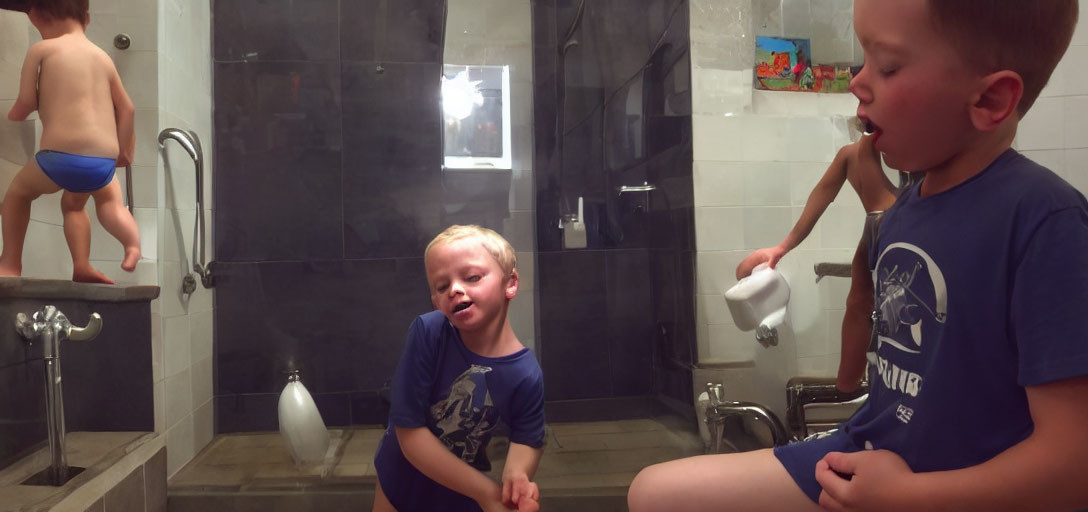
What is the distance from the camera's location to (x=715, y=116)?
1.42 m

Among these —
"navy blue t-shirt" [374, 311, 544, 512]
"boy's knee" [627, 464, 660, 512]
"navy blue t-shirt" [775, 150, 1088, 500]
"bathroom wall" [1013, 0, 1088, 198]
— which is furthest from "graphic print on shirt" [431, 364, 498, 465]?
"bathroom wall" [1013, 0, 1088, 198]

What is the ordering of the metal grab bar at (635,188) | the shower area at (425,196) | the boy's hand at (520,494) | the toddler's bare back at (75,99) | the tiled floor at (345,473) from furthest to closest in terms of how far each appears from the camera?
the metal grab bar at (635,188) < the shower area at (425,196) < the tiled floor at (345,473) < the toddler's bare back at (75,99) < the boy's hand at (520,494)

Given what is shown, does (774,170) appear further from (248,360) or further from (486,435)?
(248,360)

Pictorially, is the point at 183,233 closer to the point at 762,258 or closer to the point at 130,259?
the point at 130,259

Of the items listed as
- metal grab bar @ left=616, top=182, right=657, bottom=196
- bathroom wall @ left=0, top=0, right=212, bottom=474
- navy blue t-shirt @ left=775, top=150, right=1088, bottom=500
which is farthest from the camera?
metal grab bar @ left=616, top=182, right=657, bottom=196

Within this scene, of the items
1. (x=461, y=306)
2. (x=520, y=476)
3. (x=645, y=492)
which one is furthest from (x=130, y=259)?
(x=645, y=492)

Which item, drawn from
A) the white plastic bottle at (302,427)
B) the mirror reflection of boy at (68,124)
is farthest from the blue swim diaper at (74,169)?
the white plastic bottle at (302,427)

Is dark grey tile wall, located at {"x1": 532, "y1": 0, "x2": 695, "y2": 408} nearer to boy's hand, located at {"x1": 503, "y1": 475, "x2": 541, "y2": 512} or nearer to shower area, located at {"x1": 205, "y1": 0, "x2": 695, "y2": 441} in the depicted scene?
shower area, located at {"x1": 205, "y1": 0, "x2": 695, "y2": 441}

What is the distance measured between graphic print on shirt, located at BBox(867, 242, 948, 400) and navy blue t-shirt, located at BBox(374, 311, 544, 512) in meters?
0.45

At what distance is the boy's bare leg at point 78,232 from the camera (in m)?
0.95

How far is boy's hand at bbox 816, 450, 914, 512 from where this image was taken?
1.58ft

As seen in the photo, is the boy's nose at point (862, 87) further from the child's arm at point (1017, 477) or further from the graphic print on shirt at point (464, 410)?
the graphic print on shirt at point (464, 410)

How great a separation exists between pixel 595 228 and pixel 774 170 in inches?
15.8

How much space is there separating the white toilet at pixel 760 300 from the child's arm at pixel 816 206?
0.02 m
